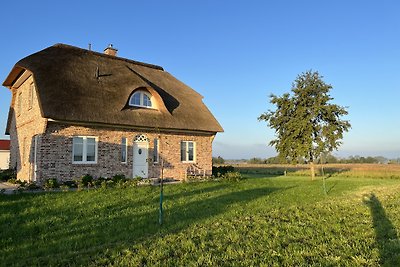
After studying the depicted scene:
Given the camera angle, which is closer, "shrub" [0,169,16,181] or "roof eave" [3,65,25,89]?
"roof eave" [3,65,25,89]

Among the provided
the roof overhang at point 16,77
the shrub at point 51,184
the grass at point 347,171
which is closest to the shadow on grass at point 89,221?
the shrub at point 51,184

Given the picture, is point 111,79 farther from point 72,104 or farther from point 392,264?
point 392,264

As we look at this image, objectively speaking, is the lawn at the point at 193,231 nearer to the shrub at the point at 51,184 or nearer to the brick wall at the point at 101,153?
the shrub at the point at 51,184

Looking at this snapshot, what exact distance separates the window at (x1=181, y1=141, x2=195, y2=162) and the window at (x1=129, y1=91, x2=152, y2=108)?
3429mm

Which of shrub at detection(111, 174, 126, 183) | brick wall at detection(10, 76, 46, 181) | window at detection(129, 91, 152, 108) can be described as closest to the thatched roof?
window at detection(129, 91, 152, 108)

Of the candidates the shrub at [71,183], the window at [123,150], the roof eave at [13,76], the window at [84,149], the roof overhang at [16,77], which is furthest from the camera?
the roof eave at [13,76]

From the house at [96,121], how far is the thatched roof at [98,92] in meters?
0.05

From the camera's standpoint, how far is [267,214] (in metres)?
9.71

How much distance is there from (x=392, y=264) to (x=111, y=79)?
55.0 feet

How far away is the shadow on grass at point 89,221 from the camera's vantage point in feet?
19.7

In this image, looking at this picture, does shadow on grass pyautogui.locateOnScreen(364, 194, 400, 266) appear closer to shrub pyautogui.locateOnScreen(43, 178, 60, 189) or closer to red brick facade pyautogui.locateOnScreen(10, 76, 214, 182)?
red brick facade pyautogui.locateOnScreen(10, 76, 214, 182)

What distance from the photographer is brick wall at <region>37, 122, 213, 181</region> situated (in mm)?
15242

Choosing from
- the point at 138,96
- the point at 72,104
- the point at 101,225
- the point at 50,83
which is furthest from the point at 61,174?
the point at 101,225

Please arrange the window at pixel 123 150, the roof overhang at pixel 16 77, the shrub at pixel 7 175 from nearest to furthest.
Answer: the window at pixel 123 150
the roof overhang at pixel 16 77
the shrub at pixel 7 175
